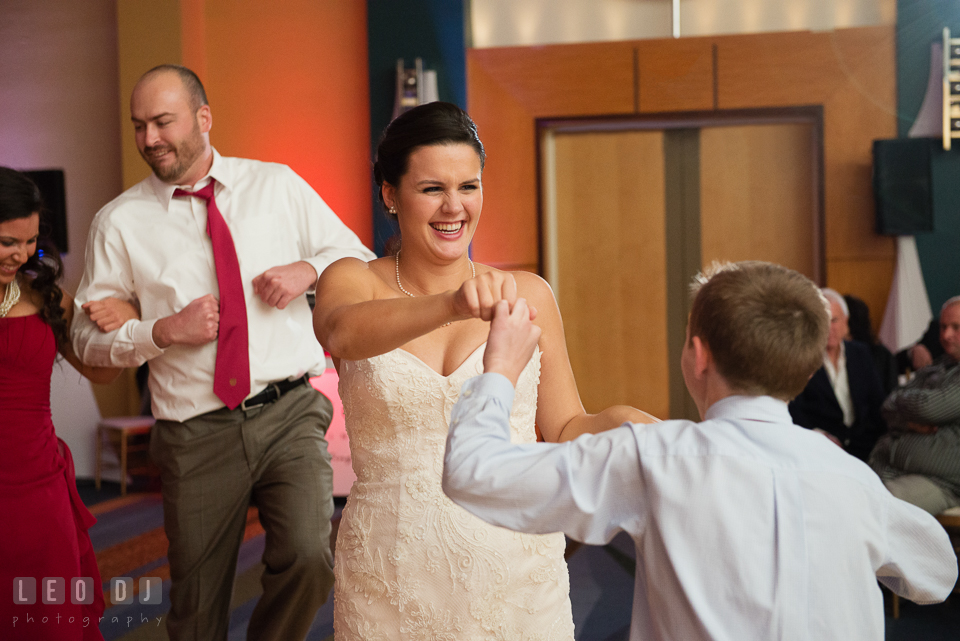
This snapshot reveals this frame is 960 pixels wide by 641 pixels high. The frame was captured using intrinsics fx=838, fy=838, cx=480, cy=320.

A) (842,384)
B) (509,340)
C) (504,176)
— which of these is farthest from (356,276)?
(504,176)

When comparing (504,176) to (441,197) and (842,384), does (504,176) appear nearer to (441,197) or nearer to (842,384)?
(842,384)

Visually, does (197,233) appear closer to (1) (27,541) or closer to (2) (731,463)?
(1) (27,541)

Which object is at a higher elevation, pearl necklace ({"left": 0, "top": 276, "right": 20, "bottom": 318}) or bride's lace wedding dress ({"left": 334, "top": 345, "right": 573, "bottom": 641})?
pearl necklace ({"left": 0, "top": 276, "right": 20, "bottom": 318})

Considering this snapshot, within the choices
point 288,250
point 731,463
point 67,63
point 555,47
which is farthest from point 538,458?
point 67,63

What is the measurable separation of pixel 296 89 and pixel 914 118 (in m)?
5.05

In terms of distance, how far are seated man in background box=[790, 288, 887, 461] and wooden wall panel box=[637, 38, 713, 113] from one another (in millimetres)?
2858

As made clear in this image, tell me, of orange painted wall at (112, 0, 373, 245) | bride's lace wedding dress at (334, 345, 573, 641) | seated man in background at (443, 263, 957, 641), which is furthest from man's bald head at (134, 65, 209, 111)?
orange painted wall at (112, 0, 373, 245)

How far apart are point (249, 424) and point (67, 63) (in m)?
5.99

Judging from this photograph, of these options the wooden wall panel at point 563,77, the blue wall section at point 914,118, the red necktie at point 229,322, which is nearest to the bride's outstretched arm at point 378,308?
the red necktie at point 229,322

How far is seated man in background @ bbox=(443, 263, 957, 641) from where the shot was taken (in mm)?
1135

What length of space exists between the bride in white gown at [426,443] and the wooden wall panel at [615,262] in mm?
5580

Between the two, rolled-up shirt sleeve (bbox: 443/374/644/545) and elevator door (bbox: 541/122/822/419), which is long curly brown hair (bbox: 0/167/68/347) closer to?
rolled-up shirt sleeve (bbox: 443/374/644/545)

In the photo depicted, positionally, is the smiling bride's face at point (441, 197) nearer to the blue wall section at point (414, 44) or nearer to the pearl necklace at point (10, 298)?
the pearl necklace at point (10, 298)

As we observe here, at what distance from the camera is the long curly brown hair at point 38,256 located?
2.44 m
